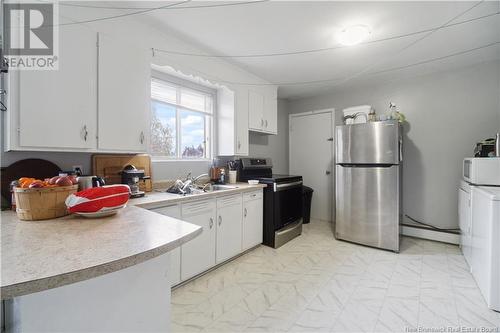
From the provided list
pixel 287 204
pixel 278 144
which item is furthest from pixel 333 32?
pixel 278 144

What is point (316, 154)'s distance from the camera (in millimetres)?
4320

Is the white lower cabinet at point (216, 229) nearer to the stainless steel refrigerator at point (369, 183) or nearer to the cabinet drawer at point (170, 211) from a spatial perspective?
the cabinet drawer at point (170, 211)

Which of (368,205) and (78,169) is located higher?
(78,169)

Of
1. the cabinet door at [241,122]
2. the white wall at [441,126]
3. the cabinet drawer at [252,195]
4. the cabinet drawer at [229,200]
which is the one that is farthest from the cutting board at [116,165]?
the white wall at [441,126]

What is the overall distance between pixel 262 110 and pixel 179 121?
1302mm

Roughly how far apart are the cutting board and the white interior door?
9.91 ft

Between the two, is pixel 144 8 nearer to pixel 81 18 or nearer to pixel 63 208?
pixel 81 18

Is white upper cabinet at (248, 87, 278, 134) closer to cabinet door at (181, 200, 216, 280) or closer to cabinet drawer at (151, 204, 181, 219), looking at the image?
cabinet door at (181, 200, 216, 280)

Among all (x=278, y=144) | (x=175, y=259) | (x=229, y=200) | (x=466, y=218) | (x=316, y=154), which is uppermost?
(x=278, y=144)

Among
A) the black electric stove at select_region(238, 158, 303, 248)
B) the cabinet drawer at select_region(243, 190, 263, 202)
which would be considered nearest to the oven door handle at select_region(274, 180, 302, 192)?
the black electric stove at select_region(238, 158, 303, 248)

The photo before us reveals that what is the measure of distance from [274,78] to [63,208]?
3066 millimetres

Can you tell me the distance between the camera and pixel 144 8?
6.15ft

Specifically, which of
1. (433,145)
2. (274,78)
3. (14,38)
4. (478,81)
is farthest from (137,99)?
(478,81)

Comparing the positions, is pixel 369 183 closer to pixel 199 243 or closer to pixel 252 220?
pixel 252 220
